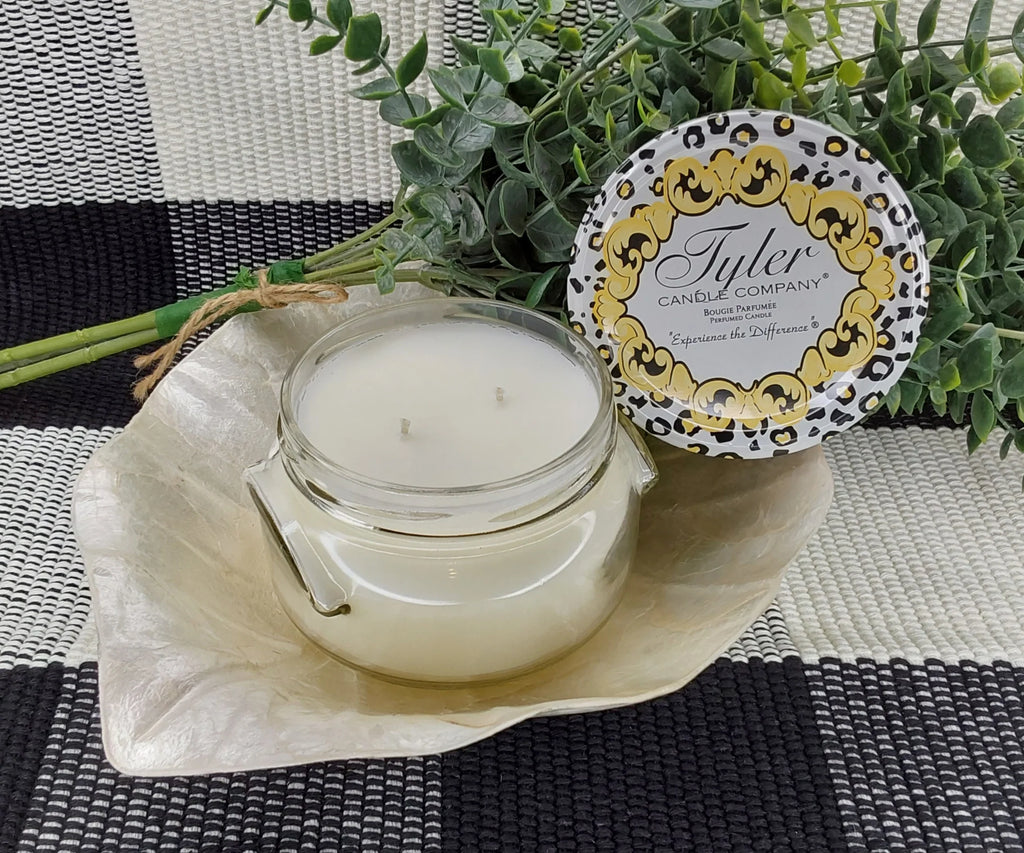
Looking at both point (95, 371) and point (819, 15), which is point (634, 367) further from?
point (95, 371)

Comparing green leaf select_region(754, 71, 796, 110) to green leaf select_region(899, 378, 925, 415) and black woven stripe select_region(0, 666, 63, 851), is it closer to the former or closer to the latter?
green leaf select_region(899, 378, 925, 415)

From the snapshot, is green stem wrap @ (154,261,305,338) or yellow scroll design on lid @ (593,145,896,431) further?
green stem wrap @ (154,261,305,338)

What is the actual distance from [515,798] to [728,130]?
44 centimetres

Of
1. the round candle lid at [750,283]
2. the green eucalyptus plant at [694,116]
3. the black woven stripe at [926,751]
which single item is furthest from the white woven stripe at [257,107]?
the black woven stripe at [926,751]

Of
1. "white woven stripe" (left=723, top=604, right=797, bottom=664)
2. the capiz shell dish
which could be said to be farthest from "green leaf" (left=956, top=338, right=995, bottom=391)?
"white woven stripe" (left=723, top=604, right=797, bottom=664)

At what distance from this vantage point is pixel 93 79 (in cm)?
106

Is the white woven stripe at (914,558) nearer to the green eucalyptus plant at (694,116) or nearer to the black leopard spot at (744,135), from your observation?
the green eucalyptus plant at (694,116)

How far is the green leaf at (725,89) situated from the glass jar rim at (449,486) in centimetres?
18

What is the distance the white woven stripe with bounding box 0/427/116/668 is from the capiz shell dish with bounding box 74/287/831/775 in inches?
5.4

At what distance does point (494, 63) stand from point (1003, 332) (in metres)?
0.38

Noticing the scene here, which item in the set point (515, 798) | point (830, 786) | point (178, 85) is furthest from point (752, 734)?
point (178, 85)

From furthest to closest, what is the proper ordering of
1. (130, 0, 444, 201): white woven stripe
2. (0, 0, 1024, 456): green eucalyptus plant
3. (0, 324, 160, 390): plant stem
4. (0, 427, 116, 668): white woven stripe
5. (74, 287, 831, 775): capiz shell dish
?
(130, 0, 444, 201): white woven stripe
(0, 324, 160, 390): plant stem
(0, 427, 116, 668): white woven stripe
(0, 0, 1024, 456): green eucalyptus plant
(74, 287, 831, 775): capiz shell dish

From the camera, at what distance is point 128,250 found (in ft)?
3.71

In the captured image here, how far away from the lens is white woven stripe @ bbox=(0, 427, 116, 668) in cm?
75
